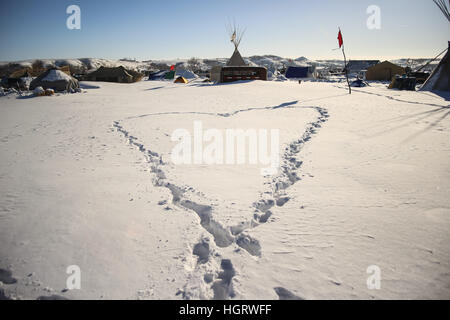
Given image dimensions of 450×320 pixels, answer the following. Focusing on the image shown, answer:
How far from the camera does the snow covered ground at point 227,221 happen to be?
5.70 ft

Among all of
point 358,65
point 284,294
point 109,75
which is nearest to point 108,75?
point 109,75

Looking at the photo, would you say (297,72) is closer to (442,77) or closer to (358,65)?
(442,77)

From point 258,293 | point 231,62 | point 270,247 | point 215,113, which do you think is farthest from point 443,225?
point 231,62

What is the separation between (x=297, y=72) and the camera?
34.7m

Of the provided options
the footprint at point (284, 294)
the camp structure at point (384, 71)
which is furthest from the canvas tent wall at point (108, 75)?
the camp structure at point (384, 71)

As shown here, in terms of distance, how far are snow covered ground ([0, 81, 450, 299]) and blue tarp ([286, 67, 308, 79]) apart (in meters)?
32.5

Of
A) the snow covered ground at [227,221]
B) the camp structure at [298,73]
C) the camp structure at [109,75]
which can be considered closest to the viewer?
the snow covered ground at [227,221]

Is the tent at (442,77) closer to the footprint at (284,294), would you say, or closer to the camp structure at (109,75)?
the footprint at (284,294)

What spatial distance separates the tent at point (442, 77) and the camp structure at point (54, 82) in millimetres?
22739

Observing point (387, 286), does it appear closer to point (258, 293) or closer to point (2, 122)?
point (258, 293)

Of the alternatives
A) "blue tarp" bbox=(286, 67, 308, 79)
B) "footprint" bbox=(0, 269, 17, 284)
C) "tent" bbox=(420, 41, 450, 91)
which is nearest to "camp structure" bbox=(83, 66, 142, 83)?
"blue tarp" bbox=(286, 67, 308, 79)

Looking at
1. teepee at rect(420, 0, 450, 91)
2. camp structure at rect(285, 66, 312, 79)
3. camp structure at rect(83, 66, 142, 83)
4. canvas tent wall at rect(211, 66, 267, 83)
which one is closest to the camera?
teepee at rect(420, 0, 450, 91)

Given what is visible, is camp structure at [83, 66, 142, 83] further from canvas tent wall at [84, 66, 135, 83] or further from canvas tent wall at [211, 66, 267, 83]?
canvas tent wall at [211, 66, 267, 83]

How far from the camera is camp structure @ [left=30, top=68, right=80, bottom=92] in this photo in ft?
47.8
